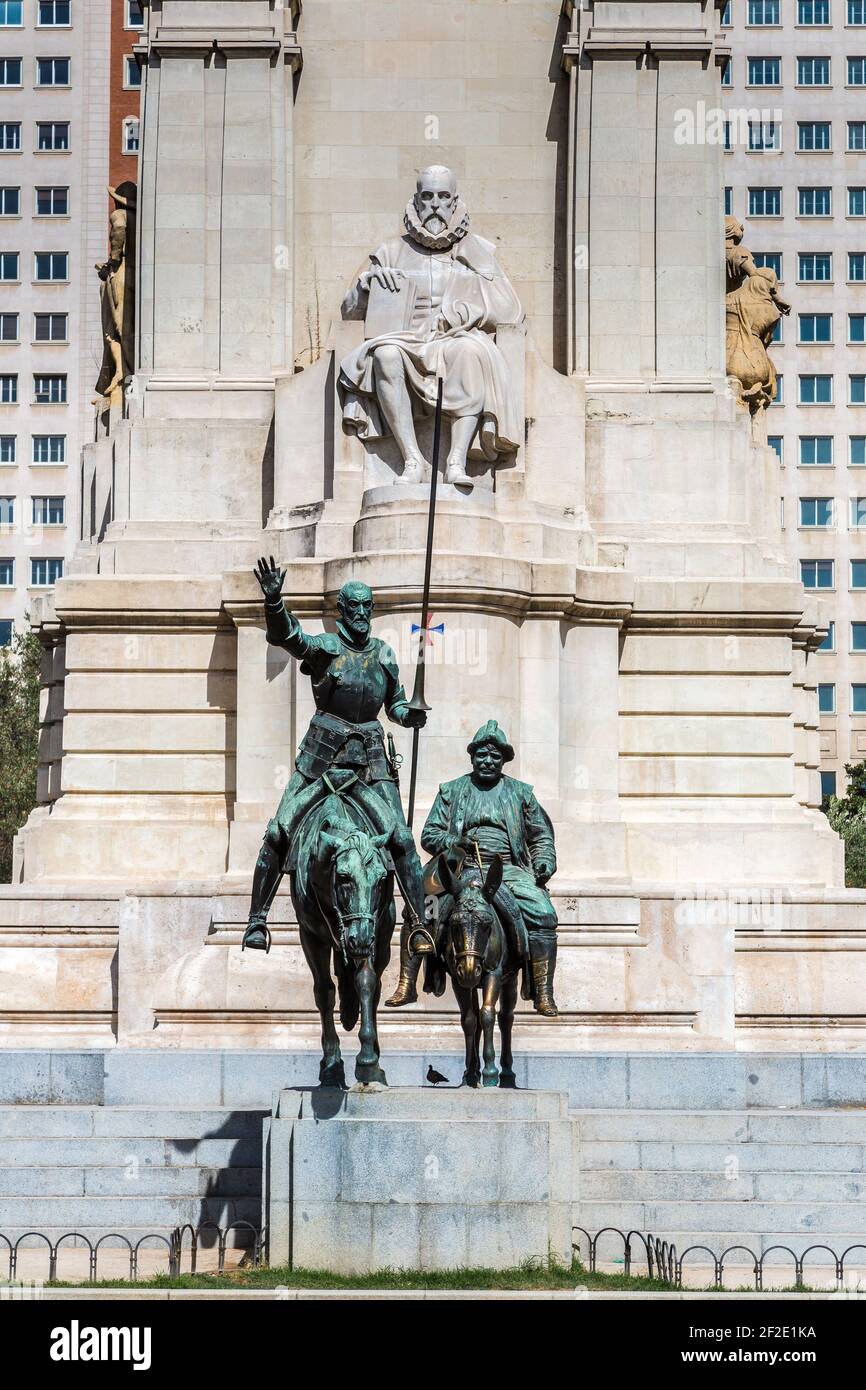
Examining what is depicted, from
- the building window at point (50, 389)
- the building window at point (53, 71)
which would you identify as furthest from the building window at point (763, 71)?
the building window at point (50, 389)

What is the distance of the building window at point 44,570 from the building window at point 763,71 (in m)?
30.6

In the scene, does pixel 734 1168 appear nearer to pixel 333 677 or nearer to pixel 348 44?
pixel 333 677

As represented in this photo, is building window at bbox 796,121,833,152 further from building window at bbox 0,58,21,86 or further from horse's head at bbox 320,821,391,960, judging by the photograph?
horse's head at bbox 320,821,391,960

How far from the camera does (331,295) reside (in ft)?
113

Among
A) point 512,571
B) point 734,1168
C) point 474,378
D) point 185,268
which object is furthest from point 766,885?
point 185,268

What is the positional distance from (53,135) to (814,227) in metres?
28.0

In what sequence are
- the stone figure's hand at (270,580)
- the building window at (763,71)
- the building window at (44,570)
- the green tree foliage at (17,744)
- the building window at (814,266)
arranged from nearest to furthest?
1. the stone figure's hand at (270,580)
2. the green tree foliage at (17,744)
3. the building window at (44,570)
4. the building window at (814,266)
5. the building window at (763,71)

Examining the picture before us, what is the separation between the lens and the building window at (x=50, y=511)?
293ft

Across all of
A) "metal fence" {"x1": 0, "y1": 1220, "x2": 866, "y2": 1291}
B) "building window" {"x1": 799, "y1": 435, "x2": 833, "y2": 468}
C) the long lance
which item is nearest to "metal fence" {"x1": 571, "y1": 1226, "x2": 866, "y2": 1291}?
"metal fence" {"x1": 0, "y1": 1220, "x2": 866, "y2": 1291}

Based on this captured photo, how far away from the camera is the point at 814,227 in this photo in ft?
300

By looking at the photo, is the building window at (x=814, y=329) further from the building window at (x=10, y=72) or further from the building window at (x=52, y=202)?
the building window at (x=10, y=72)

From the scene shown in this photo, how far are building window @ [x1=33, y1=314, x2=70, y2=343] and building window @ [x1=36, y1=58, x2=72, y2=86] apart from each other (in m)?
8.59

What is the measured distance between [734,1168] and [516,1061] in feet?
9.13

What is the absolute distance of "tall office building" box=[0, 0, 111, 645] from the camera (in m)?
89.6
